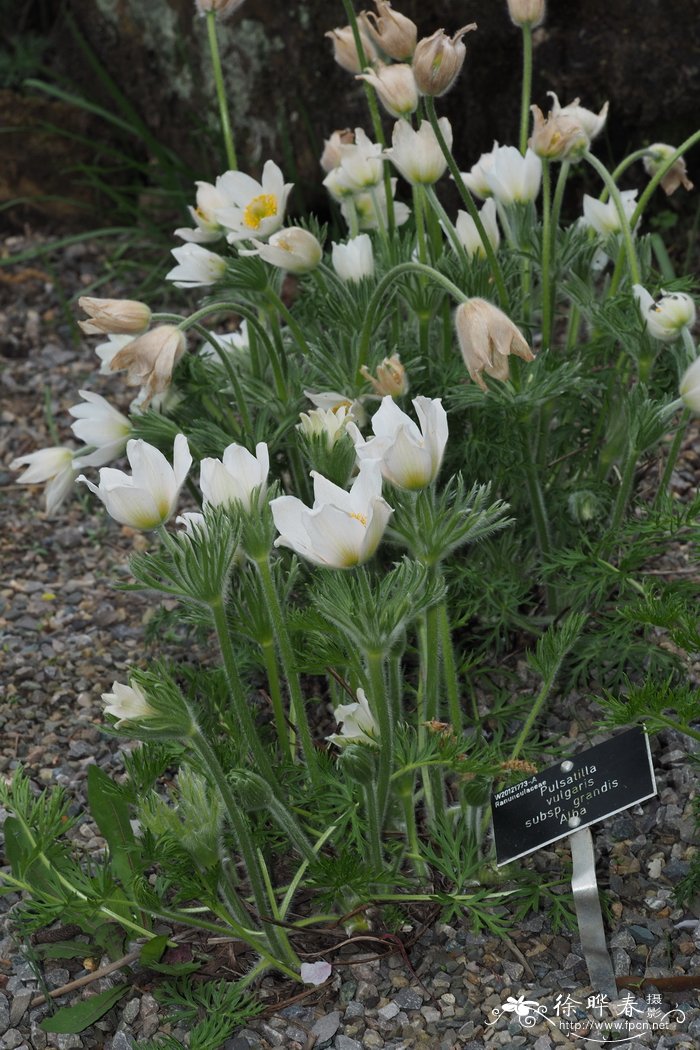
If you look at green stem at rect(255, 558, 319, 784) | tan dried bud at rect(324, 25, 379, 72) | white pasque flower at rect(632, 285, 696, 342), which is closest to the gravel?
green stem at rect(255, 558, 319, 784)

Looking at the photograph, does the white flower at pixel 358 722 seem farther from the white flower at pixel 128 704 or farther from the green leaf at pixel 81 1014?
the green leaf at pixel 81 1014

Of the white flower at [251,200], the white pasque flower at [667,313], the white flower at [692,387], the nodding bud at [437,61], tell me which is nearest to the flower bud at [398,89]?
the nodding bud at [437,61]

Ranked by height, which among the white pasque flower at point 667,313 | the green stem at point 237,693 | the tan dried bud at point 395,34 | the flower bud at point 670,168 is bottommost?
the green stem at point 237,693

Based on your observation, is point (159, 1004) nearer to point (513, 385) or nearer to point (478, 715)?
point (478, 715)

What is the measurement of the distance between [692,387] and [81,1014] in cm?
133

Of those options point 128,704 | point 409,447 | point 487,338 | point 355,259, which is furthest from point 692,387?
point 128,704

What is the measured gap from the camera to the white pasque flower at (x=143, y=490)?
1660 mm

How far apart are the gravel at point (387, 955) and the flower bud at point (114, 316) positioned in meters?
0.84

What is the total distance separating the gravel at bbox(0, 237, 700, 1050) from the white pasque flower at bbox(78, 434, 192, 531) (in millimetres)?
752

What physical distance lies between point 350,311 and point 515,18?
23.6 inches

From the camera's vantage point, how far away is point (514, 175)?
2.28 m

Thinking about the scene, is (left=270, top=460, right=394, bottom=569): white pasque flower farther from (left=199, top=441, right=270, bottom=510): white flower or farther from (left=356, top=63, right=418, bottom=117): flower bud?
(left=356, top=63, right=418, bottom=117): flower bud

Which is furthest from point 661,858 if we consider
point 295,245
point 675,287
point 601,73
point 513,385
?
point 601,73

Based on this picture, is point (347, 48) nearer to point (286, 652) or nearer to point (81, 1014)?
point (286, 652)
